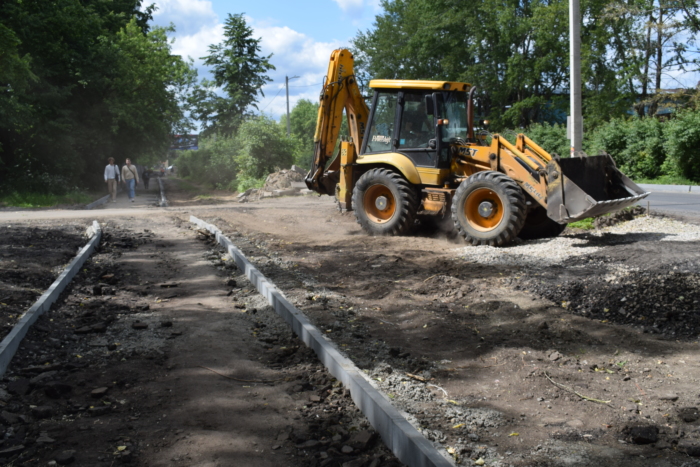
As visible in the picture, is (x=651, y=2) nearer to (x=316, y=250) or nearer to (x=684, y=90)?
(x=684, y=90)

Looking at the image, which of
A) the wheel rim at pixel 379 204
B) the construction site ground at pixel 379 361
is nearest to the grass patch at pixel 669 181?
the construction site ground at pixel 379 361

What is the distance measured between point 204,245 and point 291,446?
28.6ft

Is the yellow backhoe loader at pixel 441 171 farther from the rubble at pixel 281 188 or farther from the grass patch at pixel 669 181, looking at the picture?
the grass patch at pixel 669 181

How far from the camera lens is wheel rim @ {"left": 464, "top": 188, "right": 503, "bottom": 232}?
10.8 m

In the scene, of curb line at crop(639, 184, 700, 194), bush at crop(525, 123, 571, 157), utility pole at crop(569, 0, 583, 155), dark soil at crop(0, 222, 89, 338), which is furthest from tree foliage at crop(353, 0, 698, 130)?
dark soil at crop(0, 222, 89, 338)

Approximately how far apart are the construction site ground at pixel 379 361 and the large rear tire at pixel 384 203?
2262 mm

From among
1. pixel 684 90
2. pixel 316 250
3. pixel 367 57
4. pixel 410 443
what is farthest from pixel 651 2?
pixel 410 443

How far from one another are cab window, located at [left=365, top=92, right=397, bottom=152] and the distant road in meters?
6.00

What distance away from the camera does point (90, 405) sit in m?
4.41

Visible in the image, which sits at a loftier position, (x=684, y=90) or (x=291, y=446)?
(x=684, y=90)

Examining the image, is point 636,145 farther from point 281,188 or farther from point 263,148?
point 263,148

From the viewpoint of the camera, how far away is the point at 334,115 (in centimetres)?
1370

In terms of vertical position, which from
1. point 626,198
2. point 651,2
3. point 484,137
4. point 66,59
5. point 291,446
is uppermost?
point 651,2

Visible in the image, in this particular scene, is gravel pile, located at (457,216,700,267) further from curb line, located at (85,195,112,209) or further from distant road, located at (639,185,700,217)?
curb line, located at (85,195,112,209)
